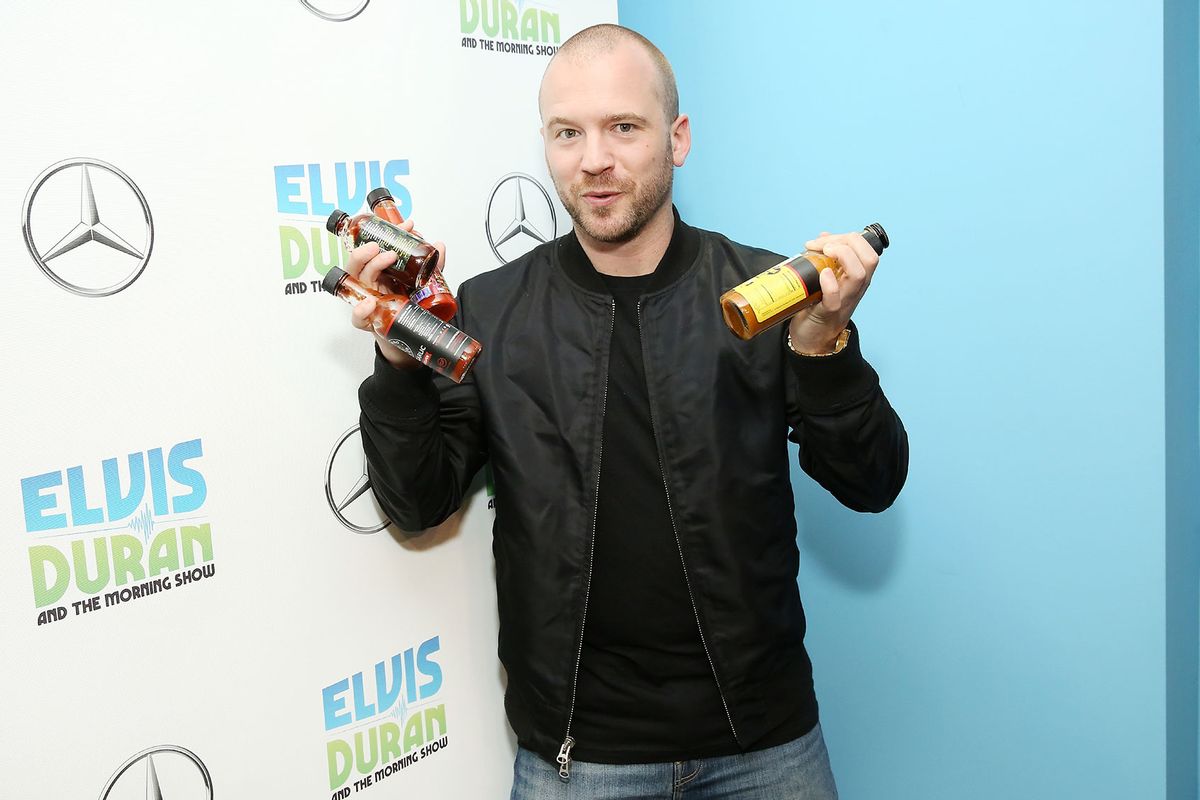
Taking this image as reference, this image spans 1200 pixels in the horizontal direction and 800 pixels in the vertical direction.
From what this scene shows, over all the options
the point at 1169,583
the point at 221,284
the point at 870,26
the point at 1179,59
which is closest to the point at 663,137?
the point at 870,26

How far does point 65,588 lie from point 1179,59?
171 cm

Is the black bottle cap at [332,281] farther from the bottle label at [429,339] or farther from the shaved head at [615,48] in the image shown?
the shaved head at [615,48]

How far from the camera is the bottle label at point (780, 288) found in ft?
4.13

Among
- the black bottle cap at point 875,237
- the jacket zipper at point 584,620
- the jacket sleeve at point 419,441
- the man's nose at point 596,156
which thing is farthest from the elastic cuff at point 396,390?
the black bottle cap at point 875,237

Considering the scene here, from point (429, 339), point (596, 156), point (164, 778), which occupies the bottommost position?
point (164, 778)

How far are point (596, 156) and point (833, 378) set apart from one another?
0.47 metres

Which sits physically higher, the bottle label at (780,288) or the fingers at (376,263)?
the fingers at (376,263)

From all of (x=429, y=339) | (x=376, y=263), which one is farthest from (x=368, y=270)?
(x=429, y=339)

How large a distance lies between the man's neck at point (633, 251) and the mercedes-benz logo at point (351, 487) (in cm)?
45

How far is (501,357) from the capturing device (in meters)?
1.59

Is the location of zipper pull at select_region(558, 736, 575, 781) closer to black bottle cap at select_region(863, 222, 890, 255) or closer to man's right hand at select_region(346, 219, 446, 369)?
man's right hand at select_region(346, 219, 446, 369)

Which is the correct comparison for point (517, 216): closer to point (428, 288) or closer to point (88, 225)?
point (428, 288)

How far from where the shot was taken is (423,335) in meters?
1.31

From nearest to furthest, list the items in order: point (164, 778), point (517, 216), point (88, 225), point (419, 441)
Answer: point (88, 225), point (164, 778), point (419, 441), point (517, 216)
